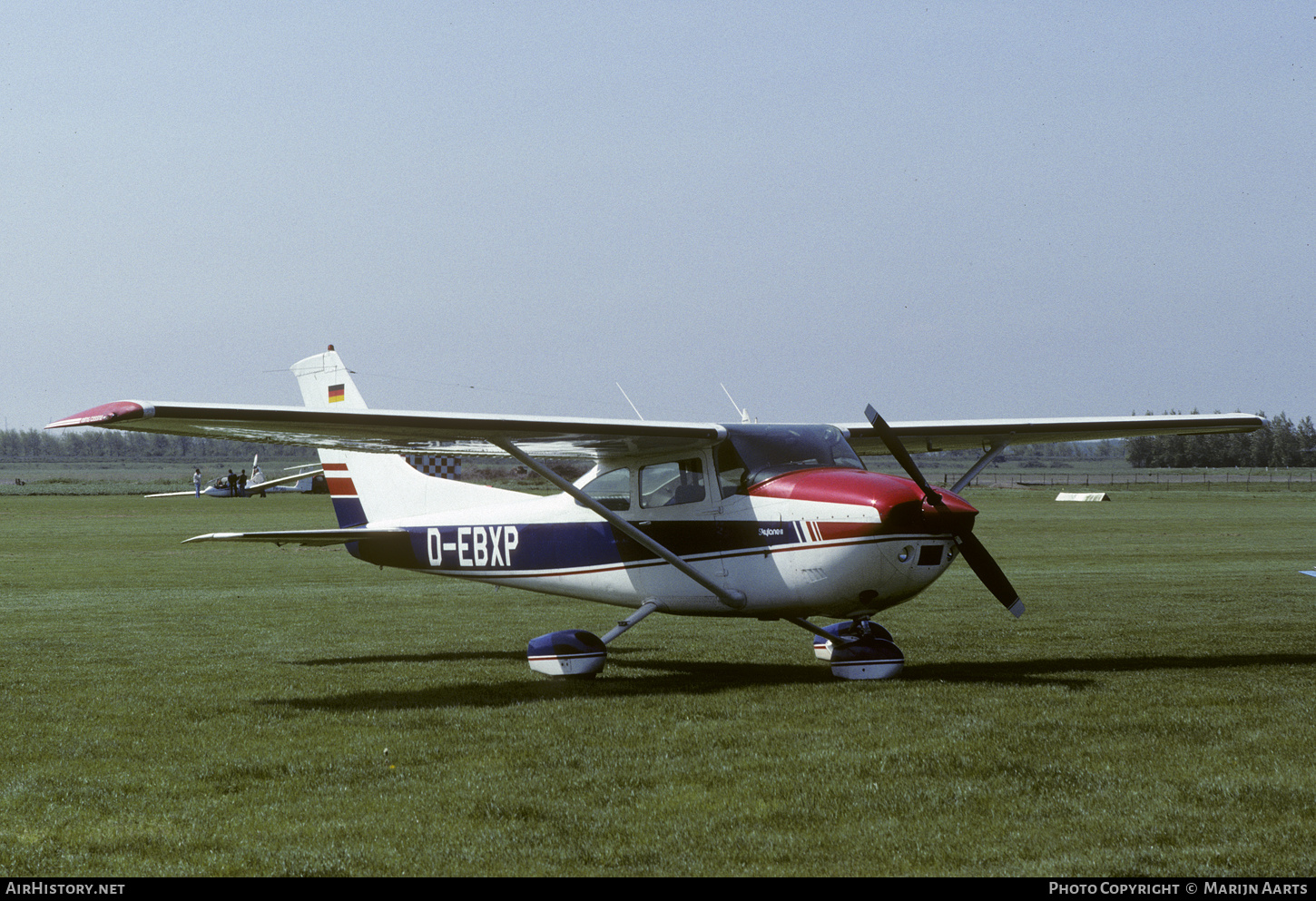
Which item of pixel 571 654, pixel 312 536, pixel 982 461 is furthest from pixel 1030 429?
pixel 312 536

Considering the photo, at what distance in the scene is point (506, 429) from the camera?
36.7 ft

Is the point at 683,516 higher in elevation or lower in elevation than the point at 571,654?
higher

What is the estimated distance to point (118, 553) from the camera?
30.7m

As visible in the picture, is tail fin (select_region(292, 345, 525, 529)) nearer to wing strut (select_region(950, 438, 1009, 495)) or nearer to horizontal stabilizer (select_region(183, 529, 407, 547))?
horizontal stabilizer (select_region(183, 529, 407, 547))

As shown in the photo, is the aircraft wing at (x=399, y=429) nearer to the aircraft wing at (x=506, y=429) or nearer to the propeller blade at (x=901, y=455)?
the aircraft wing at (x=506, y=429)

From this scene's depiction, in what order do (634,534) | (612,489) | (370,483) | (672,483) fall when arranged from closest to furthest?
(634,534) < (672,483) < (612,489) < (370,483)

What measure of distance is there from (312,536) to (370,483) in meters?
1.32

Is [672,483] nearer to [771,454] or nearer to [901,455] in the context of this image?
[771,454]

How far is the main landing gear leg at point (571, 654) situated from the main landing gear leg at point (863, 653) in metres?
1.81

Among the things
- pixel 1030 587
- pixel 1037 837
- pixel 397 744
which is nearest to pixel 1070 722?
pixel 1037 837

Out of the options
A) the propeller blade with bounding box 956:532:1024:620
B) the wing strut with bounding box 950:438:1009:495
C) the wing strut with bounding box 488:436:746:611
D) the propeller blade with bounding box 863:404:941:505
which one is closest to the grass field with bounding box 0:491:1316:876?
the propeller blade with bounding box 956:532:1024:620
